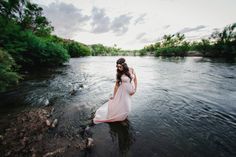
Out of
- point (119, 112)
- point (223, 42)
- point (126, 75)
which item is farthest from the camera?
point (223, 42)

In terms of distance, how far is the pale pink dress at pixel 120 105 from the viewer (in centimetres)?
428

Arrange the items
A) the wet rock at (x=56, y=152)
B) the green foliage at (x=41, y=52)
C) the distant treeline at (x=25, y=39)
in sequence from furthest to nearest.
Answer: the green foliage at (x=41, y=52)
the distant treeline at (x=25, y=39)
the wet rock at (x=56, y=152)

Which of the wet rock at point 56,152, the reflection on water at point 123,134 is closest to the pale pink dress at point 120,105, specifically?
the reflection on water at point 123,134

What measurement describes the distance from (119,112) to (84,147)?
1.67 m

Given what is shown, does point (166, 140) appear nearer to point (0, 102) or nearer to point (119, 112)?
point (119, 112)

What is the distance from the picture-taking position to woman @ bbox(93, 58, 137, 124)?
13.6 feet

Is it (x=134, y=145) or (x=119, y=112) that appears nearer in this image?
(x=134, y=145)

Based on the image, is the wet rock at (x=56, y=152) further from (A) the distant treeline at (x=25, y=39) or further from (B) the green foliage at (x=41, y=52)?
(B) the green foliage at (x=41, y=52)

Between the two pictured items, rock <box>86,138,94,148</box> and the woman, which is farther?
the woman

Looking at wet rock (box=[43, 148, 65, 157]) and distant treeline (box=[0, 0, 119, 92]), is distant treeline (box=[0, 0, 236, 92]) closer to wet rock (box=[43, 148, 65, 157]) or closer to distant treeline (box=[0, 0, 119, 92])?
distant treeline (box=[0, 0, 119, 92])

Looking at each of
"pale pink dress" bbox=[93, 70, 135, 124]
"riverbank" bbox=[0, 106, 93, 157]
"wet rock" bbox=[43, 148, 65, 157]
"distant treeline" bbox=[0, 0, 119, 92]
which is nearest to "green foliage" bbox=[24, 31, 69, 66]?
"distant treeline" bbox=[0, 0, 119, 92]

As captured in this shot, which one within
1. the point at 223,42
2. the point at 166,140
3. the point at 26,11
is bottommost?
the point at 166,140

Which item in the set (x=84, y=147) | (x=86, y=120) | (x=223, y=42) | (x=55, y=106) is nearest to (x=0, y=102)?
(x=55, y=106)

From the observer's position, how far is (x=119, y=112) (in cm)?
459
